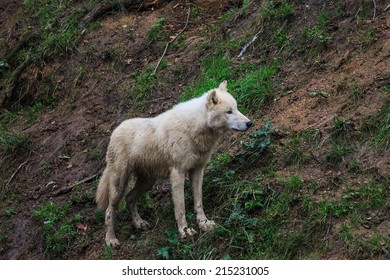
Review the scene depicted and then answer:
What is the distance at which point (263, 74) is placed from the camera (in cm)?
980

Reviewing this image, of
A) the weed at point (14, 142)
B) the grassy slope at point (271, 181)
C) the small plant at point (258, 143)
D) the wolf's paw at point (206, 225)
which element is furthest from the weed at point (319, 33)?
the weed at point (14, 142)

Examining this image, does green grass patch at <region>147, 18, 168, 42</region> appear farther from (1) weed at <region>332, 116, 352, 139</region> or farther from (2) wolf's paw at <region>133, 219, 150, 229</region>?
(1) weed at <region>332, 116, 352, 139</region>

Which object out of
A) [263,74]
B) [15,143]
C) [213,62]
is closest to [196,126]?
[263,74]

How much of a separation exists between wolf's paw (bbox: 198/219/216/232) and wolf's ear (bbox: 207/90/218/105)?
1.40m

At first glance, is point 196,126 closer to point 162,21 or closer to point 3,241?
point 3,241

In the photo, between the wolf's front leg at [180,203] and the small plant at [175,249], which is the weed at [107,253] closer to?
the small plant at [175,249]

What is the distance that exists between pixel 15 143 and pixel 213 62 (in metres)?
3.72

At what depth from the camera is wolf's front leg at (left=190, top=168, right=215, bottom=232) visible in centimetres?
776

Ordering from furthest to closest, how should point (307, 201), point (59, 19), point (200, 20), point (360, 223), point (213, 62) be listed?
point (59, 19), point (200, 20), point (213, 62), point (307, 201), point (360, 223)

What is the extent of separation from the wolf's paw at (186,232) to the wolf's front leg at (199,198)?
115mm

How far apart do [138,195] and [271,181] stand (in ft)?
5.98

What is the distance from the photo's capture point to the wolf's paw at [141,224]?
8.52 metres

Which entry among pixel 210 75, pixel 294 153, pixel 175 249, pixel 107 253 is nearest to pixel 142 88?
pixel 210 75

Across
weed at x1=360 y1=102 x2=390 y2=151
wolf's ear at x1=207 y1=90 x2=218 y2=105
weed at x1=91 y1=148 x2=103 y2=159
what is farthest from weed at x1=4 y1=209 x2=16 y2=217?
weed at x1=360 y1=102 x2=390 y2=151
